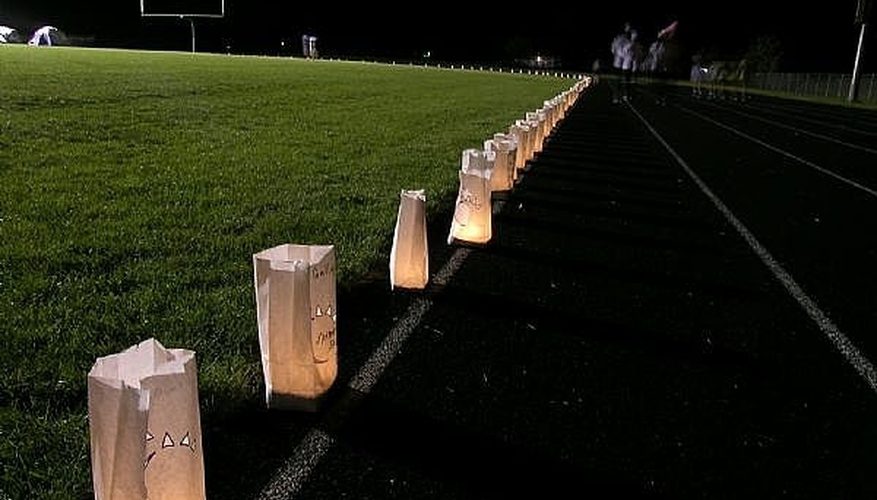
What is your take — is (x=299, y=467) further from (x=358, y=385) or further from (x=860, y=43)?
(x=860, y=43)

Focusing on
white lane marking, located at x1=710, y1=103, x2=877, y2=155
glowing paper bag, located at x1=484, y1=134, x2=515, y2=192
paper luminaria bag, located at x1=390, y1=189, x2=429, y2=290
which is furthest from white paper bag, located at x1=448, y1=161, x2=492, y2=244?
white lane marking, located at x1=710, y1=103, x2=877, y2=155

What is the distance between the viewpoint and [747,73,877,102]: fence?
49.9 m

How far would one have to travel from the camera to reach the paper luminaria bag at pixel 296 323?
3.72 metres

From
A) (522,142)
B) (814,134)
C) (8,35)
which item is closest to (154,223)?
(522,142)

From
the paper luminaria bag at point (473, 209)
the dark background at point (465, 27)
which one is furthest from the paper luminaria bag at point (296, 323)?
the dark background at point (465, 27)

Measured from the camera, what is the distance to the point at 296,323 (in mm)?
3742

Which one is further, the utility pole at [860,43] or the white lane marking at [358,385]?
the utility pole at [860,43]

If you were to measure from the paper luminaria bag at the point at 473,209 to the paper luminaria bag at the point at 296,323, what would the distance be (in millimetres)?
3294

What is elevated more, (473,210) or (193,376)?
(193,376)

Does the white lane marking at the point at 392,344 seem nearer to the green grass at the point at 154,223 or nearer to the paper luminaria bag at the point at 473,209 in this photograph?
the green grass at the point at 154,223

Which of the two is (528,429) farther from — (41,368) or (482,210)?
(482,210)

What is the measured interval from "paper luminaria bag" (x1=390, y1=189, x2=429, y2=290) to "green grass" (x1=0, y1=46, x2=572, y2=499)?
394 mm

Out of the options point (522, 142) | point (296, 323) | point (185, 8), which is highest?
point (185, 8)

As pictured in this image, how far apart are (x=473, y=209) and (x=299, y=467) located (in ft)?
14.1
